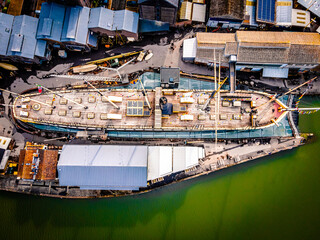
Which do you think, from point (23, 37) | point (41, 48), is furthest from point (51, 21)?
point (23, 37)

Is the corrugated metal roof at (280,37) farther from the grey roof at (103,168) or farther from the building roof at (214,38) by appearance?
the grey roof at (103,168)

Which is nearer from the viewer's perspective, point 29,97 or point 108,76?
point 29,97

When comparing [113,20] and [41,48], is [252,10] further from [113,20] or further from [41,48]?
[41,48]

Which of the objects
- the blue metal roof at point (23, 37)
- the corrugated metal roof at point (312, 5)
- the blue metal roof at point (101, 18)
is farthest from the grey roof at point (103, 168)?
the corrugated metal roof at point (312, 5)

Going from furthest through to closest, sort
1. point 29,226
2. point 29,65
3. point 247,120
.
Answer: point 29,65 → point 29,226 → point 247,120

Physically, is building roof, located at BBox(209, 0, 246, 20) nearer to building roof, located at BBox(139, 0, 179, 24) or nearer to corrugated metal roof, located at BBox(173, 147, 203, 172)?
building roof, located at BBox(139, 0, 179, 24)

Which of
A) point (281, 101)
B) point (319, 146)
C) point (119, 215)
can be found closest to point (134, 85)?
point (119, 215)

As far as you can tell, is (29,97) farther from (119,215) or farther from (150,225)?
(150,225)
